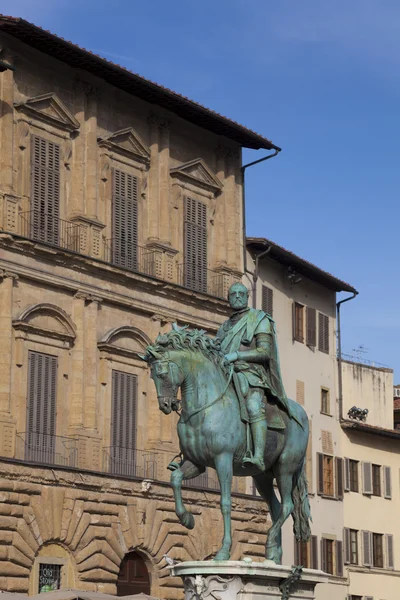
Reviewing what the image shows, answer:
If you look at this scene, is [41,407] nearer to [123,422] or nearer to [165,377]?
[123,422]

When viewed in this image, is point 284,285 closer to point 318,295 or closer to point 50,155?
point 318,295

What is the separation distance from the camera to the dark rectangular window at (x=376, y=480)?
4653 centimetres

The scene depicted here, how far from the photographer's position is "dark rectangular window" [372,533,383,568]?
4606 centimetres

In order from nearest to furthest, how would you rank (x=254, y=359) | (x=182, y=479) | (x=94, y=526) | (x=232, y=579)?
1. (x=232, y=579)
2. (x=182, y=479)
3. (x=254, y=359)
4. (x=94, y=526)

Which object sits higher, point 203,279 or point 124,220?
point 124,220

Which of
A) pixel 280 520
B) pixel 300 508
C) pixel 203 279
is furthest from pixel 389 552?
pixel 280 520

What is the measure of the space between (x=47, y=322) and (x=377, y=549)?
18.6 metres

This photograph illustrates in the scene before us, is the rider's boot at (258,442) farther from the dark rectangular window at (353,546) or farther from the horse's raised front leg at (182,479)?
the dark rectangular window at (353,546)

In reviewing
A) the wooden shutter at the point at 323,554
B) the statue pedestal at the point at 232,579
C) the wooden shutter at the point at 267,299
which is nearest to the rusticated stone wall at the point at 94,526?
the wooden shutter at the point at 323,554

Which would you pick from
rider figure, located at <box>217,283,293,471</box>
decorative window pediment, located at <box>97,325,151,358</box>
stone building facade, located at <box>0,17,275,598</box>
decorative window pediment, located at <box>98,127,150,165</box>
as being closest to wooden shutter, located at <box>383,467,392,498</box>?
stone building facade, located at <box>0,17,275,598</box>

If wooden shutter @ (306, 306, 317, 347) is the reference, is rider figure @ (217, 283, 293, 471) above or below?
below

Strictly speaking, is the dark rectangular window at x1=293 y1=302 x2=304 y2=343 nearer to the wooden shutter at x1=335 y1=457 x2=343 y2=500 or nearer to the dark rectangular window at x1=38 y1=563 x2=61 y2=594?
the wooden shutter at x1=335 y1=457 x2=343 y2=500

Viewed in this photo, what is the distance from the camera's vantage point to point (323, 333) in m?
44.8

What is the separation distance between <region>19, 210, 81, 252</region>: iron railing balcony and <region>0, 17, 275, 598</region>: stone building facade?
4cm
